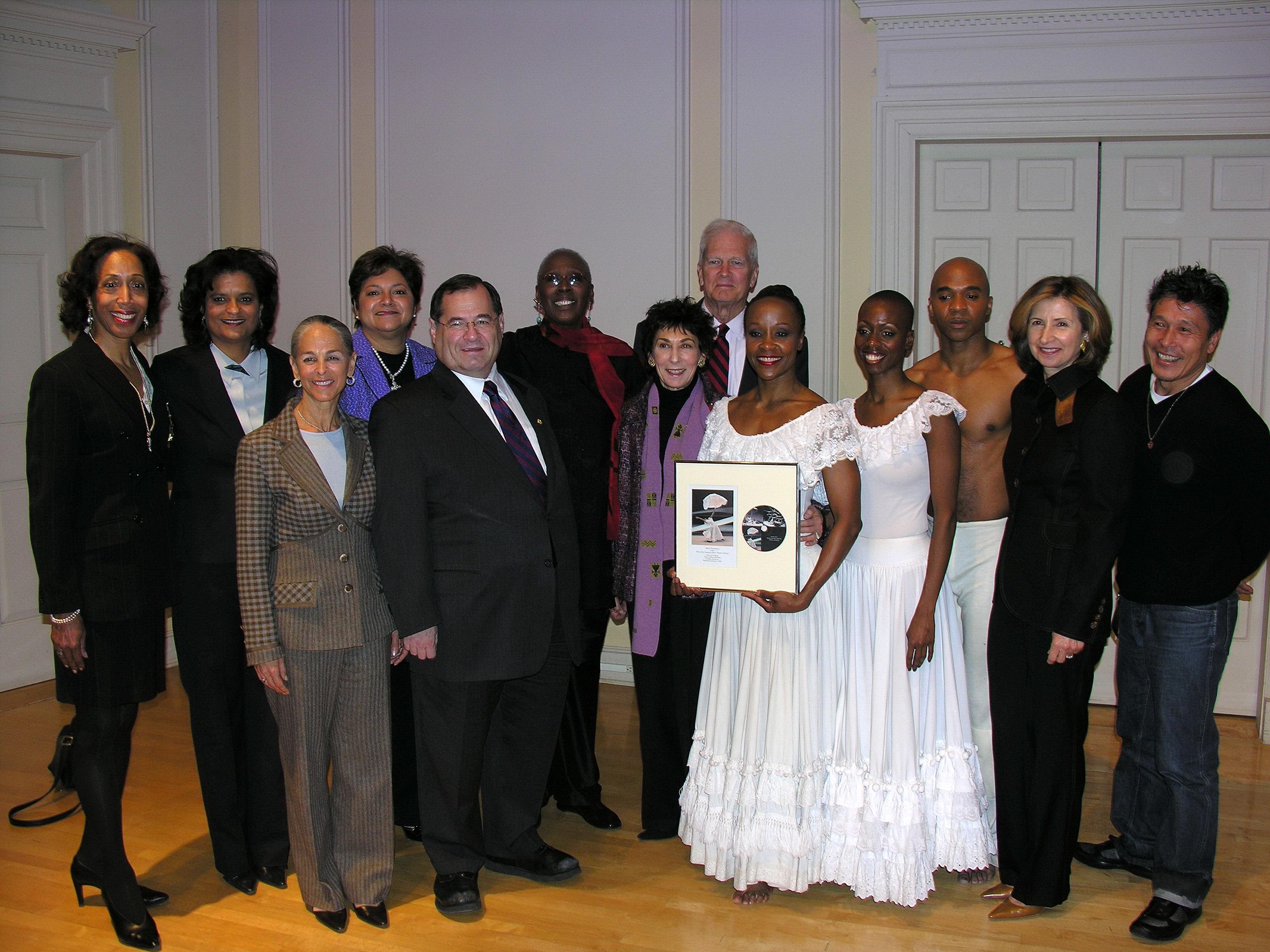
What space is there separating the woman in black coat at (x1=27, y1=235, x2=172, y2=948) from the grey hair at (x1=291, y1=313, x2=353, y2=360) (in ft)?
1.70

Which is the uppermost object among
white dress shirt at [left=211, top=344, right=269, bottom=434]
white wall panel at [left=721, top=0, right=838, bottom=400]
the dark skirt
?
white wall panel at [left=721, top=0, right=838, bottom=400]

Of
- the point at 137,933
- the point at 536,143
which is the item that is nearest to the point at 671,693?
the point at 137,933

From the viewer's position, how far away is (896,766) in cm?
279

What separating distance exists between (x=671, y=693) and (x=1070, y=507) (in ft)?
4.52

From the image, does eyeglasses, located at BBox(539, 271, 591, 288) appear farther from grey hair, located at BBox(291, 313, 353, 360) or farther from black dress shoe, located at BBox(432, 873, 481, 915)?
black dress shoe, located at BBox(432, 873, 481, 915)

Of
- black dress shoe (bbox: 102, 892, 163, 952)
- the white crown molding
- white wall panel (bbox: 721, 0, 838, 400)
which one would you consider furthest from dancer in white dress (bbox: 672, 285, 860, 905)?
the white crown molding

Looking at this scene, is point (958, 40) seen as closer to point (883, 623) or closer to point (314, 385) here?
point (883, 623)

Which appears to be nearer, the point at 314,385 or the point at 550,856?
the point at 314,385

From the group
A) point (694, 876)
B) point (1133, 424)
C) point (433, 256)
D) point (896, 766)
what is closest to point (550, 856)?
point (694, 876)

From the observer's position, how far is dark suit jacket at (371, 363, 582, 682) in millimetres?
2703

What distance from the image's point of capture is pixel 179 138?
5.38m

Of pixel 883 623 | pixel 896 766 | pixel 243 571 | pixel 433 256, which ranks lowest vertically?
pixel 896 766

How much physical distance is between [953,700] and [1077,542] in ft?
1.94

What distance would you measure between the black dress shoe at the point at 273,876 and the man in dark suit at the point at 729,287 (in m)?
2.04
